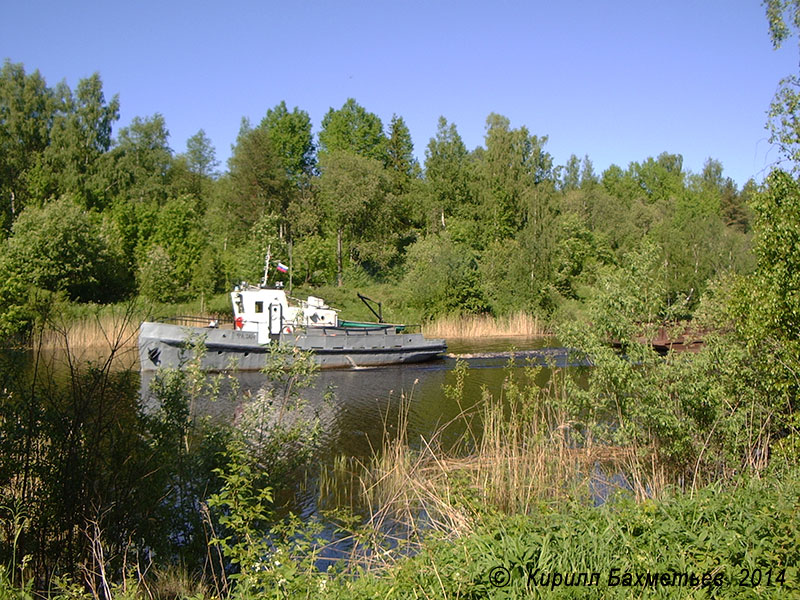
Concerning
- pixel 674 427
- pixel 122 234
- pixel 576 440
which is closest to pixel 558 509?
pixel 674 427

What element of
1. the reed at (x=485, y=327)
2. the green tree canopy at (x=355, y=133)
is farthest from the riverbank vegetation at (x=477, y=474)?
the green tree canopy at (x=355, y=133)

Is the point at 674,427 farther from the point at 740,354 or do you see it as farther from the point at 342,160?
the point at 342,160

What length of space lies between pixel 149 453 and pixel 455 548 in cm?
336

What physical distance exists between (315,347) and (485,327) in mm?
11755

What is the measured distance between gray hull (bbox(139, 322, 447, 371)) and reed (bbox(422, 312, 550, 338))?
687cm

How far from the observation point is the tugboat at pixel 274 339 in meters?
19.7

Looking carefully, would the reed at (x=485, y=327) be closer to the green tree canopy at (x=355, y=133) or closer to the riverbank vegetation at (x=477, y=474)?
the riverbank vegetation at (x=477, y=474)

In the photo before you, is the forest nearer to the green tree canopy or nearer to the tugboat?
the green tree canopy

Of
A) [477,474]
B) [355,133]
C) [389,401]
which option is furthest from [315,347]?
[355,133]

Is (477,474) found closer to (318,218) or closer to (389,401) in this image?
(389,401)

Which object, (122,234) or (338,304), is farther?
(122,234)

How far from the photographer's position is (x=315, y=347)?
2077 centimetres

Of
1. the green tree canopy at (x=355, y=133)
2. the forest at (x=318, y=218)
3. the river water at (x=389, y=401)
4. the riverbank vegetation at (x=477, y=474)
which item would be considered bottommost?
the river water at (x=389, y=401)

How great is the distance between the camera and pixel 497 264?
35.4 meters
